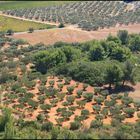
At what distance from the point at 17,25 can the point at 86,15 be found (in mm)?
35847

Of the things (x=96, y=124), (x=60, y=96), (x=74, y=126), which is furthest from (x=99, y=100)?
(x=74, y=126)

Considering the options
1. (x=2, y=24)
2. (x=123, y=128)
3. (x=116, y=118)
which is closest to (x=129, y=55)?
(x=116, y=118)

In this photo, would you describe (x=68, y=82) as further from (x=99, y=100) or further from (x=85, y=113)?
(x=85, y=113)

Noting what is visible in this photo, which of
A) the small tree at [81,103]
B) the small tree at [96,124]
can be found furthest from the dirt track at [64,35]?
the small tree at [96,124]

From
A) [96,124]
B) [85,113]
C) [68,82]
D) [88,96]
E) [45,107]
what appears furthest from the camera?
[68,82]

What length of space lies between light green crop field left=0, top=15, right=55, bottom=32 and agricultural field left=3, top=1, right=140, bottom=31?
8.77 meters

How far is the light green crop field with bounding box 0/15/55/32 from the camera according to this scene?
156 m

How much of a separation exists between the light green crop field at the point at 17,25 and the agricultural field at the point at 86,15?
8.77 meters

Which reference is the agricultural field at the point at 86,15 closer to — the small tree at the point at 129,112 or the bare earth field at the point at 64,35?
the bare earth field at the point at 64,35

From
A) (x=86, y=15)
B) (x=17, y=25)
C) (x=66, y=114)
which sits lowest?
(x=66, y=114)

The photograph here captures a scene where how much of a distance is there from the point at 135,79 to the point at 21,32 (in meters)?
61.2

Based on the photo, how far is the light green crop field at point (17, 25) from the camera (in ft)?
512

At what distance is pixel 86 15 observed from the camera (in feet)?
598

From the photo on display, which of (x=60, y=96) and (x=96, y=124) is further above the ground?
(x=96, y=124)
